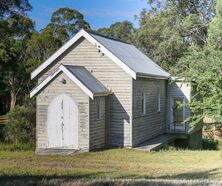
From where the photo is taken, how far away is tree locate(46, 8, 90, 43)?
53050mm

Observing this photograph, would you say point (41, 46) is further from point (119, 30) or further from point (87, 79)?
point (87, 79)

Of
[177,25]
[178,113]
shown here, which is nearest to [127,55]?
[178,113]

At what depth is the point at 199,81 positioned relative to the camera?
40.6 feet

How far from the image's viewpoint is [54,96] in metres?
19.5

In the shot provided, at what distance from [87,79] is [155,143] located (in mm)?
5171

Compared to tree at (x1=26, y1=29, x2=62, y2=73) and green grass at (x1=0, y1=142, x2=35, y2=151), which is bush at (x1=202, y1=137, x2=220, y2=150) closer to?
green grass at (x1=0, y1=142, x2=35, y2=151)

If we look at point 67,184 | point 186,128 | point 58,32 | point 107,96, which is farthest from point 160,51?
point 67,184

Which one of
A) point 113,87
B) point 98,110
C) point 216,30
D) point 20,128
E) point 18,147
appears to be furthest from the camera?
point 20,128

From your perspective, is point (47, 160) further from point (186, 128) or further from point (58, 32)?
point (58, 32)

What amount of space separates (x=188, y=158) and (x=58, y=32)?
37627 millimetres

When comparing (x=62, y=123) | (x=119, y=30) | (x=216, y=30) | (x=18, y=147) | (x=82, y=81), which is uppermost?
(x=119, y=30)

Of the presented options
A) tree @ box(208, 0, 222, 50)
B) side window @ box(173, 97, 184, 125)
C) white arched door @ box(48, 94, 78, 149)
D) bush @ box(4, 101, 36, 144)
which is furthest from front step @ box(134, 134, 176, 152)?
bush @ box(4, 101, 36, 144)

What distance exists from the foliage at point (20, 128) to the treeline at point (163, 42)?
405 cm

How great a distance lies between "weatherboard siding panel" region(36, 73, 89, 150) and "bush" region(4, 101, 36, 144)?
2.96 metres
